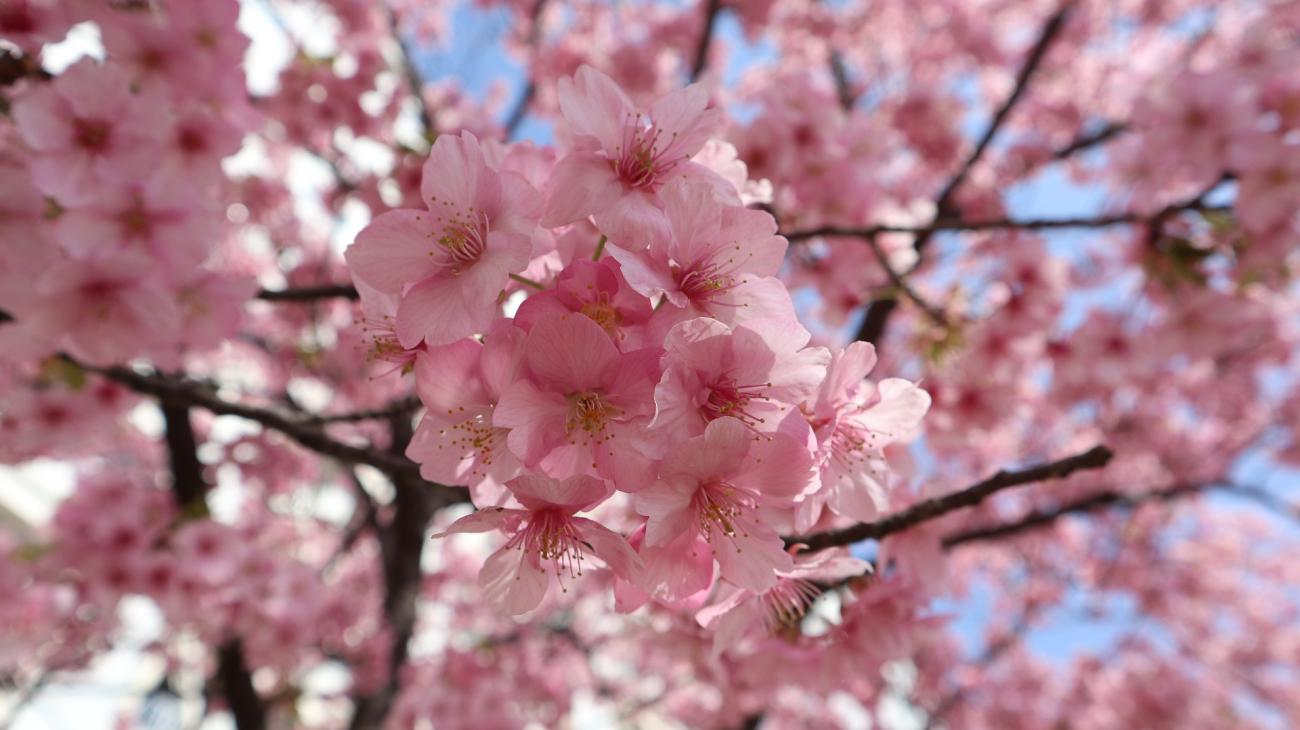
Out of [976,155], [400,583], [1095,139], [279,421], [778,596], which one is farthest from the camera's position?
[400,583]

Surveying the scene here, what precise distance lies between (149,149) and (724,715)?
90.7 inches

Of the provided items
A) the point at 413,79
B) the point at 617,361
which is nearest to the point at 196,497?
the point at 617,361

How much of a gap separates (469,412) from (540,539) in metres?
0.19

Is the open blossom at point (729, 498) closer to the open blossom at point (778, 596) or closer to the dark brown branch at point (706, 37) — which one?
the open blossom at point (778, 596)

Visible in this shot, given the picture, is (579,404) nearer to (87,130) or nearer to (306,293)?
(306,293)

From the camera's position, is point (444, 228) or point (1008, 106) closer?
point (444, 228)

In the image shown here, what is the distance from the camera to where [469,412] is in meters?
0.93

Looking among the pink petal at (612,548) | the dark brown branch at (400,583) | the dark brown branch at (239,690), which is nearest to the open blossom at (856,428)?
the pink petal at (612,548)

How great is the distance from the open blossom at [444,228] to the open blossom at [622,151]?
0.22ft

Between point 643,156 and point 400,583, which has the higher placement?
point 643,156

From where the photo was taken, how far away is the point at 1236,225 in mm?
2287

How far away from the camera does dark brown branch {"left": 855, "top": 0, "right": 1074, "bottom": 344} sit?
Result: 3.15 m

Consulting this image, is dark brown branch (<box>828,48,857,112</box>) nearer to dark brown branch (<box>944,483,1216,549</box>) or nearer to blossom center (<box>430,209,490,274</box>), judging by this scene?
dark brown branch (<box>944,483,1216,549</box>)

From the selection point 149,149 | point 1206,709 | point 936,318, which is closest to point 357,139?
point 149,149
